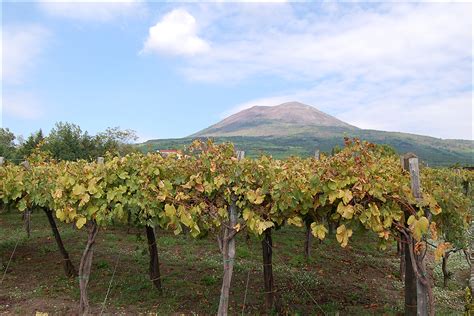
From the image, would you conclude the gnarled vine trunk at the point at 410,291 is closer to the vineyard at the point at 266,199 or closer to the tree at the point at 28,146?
the vineyard at the point at 266,199

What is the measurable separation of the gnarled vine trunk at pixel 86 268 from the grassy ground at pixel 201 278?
100 centimetres

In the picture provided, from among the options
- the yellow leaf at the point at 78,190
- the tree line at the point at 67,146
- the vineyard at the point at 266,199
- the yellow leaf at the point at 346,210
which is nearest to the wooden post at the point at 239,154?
the vineyard at the point at 266,199

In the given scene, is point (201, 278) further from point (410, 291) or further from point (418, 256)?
point (418, 256)

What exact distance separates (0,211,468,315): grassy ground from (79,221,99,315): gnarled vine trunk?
1.00 meters

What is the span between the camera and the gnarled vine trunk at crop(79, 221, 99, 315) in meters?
7.27

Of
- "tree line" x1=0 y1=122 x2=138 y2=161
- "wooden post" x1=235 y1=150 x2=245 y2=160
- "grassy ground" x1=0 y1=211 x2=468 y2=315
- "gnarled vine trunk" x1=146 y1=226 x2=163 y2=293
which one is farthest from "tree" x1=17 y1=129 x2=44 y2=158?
"wooden post" x1=235 y1=150 x2=245 y2=160

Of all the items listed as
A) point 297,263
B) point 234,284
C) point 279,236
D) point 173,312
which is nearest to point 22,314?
point 173,312

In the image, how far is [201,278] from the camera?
10.6 metres

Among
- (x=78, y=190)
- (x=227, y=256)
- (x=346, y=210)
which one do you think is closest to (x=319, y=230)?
(x=346, y=210)

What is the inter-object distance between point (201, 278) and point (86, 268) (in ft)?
12.6

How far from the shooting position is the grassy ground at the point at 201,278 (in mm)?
8758

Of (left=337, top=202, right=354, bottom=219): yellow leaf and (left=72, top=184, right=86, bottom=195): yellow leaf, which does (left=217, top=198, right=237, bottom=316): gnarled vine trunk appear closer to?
(left=337, top=202, right=354, bottom=219): yellow leaf

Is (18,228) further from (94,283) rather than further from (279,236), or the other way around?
(279,236)

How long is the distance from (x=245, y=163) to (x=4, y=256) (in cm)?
1070
